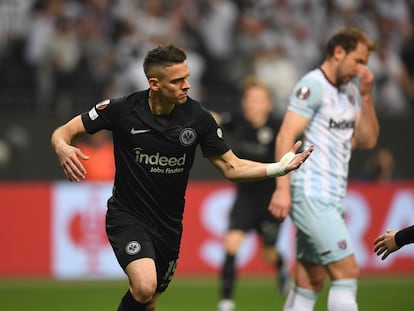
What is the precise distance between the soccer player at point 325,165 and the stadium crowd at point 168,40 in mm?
7547

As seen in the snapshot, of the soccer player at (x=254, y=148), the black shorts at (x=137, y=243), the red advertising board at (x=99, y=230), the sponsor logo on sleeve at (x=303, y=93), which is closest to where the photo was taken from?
the black shorts at (x=137, y=243)

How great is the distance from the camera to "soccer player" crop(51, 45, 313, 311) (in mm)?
6984

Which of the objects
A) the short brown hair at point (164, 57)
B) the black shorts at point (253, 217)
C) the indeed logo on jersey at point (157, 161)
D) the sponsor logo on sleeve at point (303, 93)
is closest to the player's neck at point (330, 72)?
the sponsor logo on sleeve at point (303, 93)

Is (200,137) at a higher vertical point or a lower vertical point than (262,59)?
lower

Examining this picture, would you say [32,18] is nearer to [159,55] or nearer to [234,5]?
[234,5]

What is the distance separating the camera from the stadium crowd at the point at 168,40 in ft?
51.2

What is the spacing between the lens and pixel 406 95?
1675 cm

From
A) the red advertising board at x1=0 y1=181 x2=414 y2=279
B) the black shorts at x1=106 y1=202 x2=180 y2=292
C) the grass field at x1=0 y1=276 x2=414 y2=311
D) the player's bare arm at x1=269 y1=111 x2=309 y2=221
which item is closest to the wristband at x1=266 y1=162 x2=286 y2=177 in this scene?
the player's bare arm at x1=269 y1=111 x2=309 y2=221

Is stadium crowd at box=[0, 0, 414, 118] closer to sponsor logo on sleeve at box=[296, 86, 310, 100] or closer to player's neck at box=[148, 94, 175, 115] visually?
sponsor logo on sleeve at box=[296, 86, 310, 100]

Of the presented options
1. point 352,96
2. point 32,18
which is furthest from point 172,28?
point 352,96

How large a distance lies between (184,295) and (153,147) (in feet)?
18.9

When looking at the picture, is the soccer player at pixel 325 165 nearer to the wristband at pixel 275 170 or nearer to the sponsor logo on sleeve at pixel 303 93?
the sponsor logo on sleeve at pixel 303 93

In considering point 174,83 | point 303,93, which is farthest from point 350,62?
point 174,83

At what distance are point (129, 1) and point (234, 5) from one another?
1.89 m
